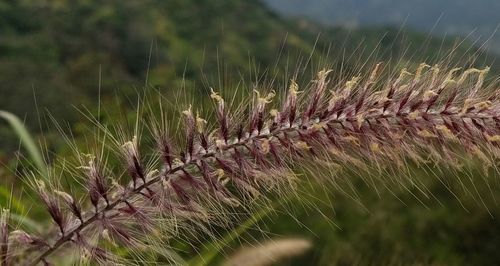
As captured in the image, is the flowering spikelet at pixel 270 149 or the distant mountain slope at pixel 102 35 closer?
the flowering spikelet at pixel 270 149

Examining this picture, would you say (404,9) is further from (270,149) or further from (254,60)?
(270,149)

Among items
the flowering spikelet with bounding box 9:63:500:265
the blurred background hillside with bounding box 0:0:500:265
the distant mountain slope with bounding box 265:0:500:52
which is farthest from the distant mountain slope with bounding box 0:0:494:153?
the flowering spikelet with bounding box 9:63:500:265

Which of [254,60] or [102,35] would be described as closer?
[254,60]

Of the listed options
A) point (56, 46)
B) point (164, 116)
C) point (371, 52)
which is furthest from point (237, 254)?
point (56, 46)

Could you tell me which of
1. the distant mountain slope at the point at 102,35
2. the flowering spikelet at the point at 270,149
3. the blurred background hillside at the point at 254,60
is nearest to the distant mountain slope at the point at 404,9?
the blurred background hillside at the point at 254,60

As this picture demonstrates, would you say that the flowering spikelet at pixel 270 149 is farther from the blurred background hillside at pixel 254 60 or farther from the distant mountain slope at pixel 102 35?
the distant mountain slope at pixel 102 35

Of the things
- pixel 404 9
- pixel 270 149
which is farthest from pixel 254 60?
pixel 404 9

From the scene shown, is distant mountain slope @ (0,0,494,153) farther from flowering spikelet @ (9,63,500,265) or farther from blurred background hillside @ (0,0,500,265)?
flowering spikelet @ (9,63,500,265)
